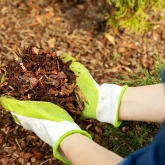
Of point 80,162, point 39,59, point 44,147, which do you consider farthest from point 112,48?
point 80,162

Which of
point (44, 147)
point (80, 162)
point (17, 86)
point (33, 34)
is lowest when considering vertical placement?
point (44, 147)

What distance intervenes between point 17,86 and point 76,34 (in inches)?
31.5

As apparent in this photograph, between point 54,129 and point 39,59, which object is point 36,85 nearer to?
point 39,59

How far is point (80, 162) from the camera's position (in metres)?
1.62

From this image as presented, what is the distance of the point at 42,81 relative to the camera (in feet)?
6.58

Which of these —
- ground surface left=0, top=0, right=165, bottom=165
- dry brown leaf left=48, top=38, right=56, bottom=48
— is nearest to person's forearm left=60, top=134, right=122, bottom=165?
ground surface left=0, top=0, right=165, bottom=165

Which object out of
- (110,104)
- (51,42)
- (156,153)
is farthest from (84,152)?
(51,42)

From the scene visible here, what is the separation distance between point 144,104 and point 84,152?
422 mm

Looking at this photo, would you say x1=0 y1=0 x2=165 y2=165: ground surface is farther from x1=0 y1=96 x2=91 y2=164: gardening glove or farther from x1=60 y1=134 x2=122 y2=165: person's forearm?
x1=60 y1=134 x2=122 y2=165: person's forearm

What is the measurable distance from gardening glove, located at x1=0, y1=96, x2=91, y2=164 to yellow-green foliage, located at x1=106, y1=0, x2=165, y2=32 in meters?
0.88

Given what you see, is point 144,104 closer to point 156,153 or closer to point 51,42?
point 156,153

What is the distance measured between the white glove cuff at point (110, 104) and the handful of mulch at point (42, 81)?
11 cm

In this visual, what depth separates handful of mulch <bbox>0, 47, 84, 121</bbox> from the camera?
1.98 meters

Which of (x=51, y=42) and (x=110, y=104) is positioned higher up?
(x=51, y=42)
